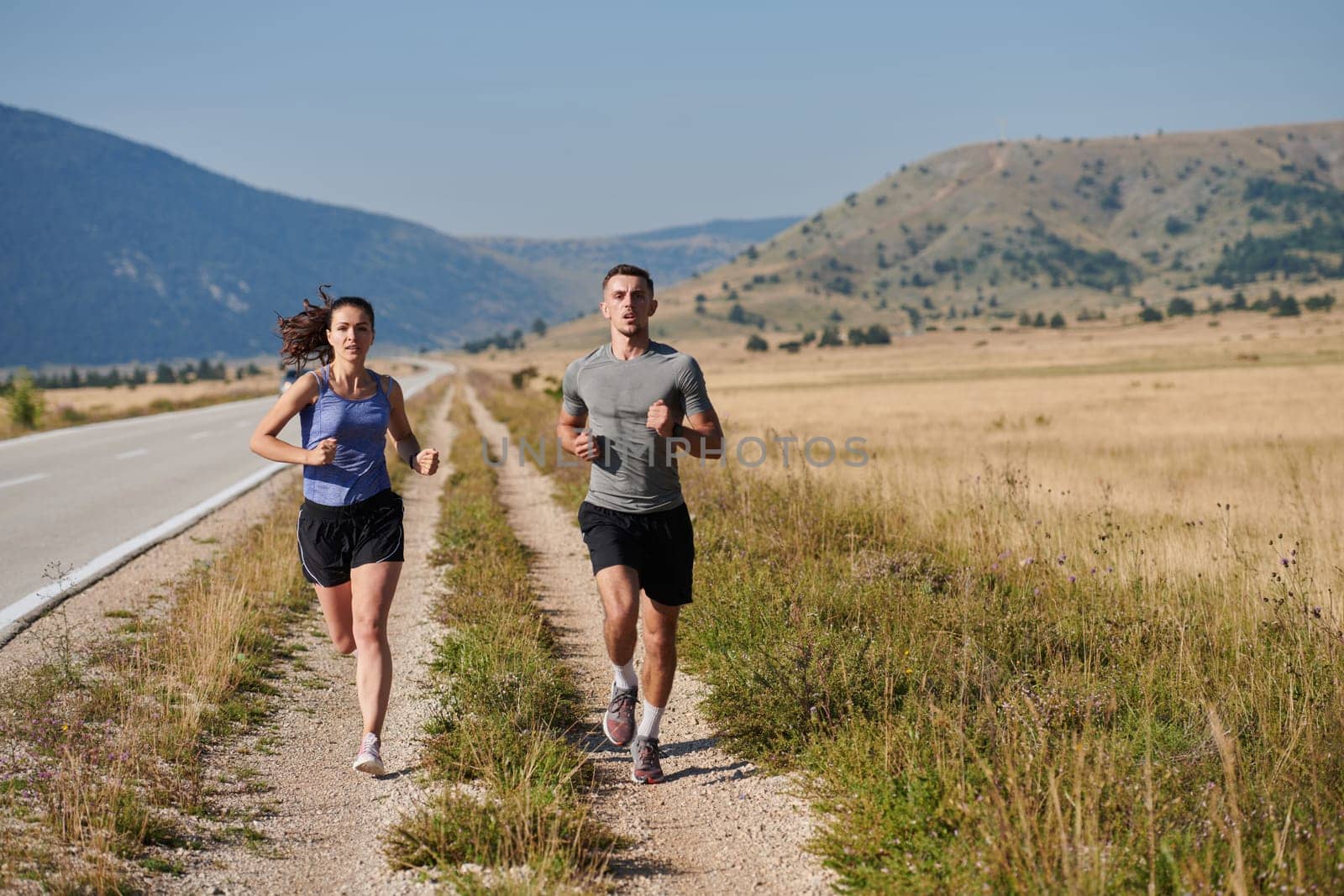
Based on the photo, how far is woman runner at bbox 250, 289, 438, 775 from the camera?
4707mm

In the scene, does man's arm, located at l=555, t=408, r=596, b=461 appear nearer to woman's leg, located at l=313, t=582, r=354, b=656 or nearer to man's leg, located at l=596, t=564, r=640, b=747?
man's leg, located at l=596, t=564, r=640, b=747

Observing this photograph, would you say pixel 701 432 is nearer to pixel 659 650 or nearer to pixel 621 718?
pixel 659 650

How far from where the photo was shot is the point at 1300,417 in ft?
83.1

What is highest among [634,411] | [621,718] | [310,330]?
[310,330]

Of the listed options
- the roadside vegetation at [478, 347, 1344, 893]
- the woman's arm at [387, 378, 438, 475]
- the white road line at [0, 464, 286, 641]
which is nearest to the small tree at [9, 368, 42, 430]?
the white road line at [0, 464, 286, 641]

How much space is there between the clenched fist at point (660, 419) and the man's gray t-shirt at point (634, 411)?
8 centimetres

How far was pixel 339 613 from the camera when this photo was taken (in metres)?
4.98

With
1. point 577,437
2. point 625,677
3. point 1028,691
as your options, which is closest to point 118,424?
point 625,677

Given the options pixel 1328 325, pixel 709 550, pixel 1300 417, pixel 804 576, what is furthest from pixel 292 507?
pixel 1328 325

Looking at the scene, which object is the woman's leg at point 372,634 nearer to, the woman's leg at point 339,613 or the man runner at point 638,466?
the woman's leg at point 339,613

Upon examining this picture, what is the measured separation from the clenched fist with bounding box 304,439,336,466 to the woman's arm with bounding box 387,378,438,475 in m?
0.33

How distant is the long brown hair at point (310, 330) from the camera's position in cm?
493

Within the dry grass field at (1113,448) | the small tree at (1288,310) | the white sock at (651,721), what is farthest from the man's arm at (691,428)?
the small tree at (1288,310)

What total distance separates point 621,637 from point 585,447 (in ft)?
3.12
